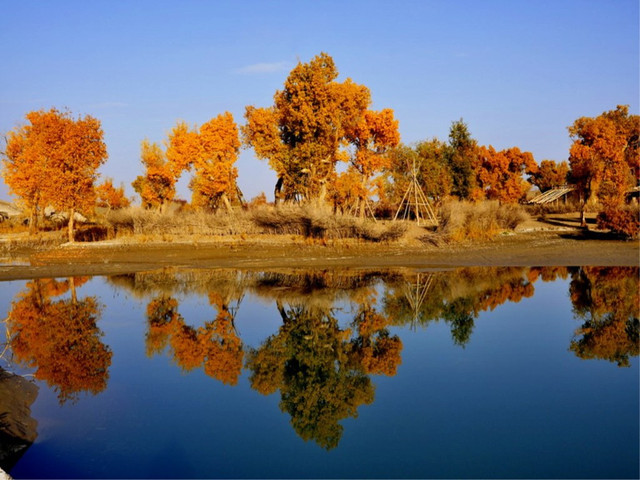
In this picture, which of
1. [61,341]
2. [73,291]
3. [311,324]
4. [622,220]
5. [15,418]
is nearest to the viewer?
[15,418]

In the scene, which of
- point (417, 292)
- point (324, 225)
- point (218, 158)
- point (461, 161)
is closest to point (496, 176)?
point (461, 161)

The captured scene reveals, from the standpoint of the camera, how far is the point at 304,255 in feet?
83.6

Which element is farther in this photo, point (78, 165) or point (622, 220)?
point (78, 165)

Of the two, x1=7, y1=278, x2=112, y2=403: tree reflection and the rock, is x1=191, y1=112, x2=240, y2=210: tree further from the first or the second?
the rock

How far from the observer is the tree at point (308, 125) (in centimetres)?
3403

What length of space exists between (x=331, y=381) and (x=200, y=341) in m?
3.78

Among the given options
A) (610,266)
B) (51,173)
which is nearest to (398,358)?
(610,266)

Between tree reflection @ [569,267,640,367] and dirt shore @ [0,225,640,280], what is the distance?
346 cm

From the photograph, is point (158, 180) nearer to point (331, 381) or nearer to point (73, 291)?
point (73, 291)

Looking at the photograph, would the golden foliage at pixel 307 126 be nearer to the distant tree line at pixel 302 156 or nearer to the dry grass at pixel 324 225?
the distant tree line at pixel 302 156

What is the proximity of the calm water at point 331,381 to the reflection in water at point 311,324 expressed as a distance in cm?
5

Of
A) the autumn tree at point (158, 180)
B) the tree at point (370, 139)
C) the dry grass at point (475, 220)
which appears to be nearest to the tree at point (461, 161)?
the tree at point (370, 139)

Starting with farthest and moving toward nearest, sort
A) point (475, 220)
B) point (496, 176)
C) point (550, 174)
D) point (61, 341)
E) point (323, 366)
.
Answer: point (550, 174)
point (496, 176)
point (475, 220)
point (61, 341)
point (323, 366)

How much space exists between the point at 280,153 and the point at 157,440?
29.1 metres
